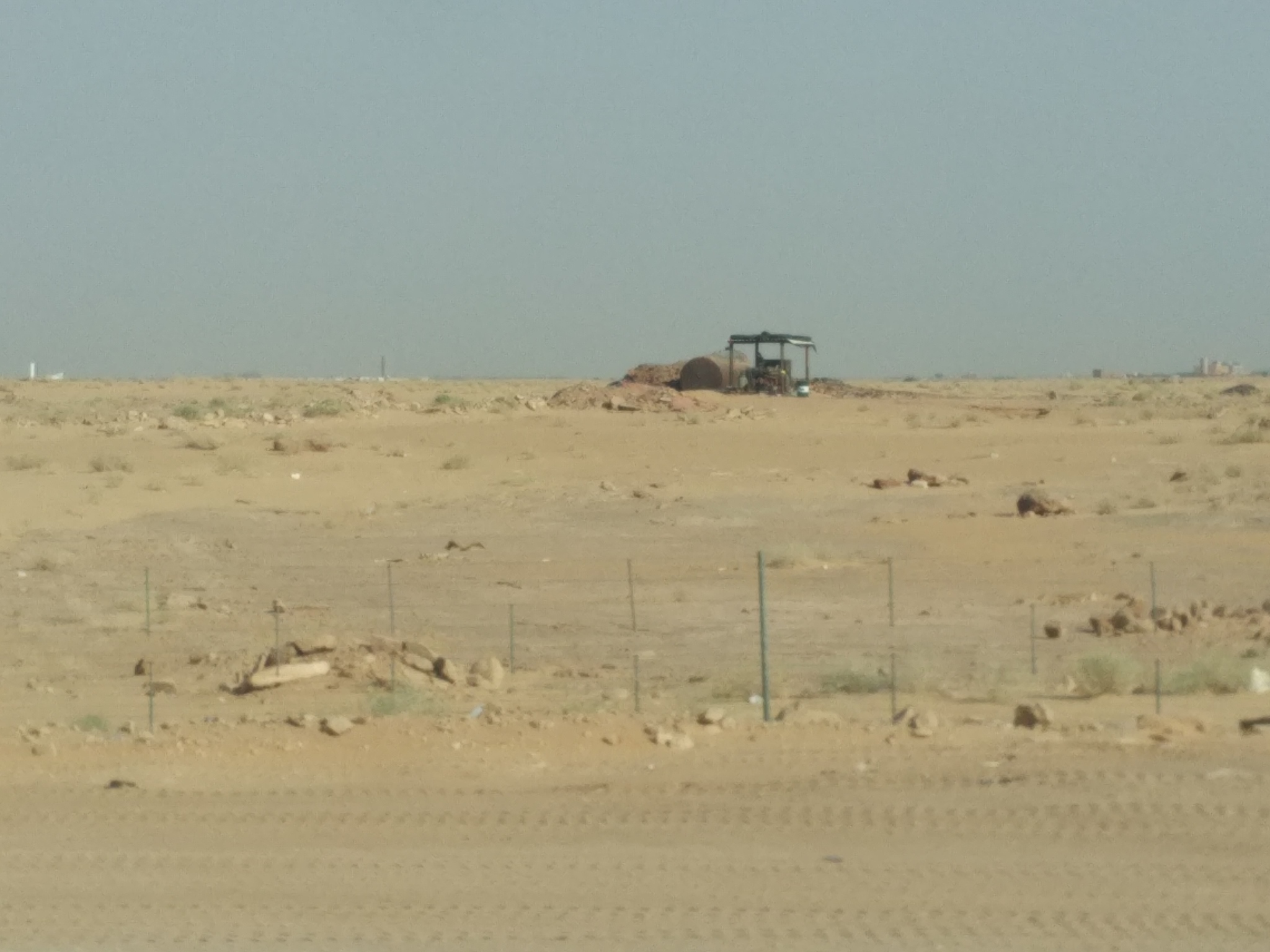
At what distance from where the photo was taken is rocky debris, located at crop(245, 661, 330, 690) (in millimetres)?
19203

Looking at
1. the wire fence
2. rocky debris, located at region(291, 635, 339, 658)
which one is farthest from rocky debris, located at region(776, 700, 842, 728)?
rocky debris, located at region(291, 635, 339, 658)

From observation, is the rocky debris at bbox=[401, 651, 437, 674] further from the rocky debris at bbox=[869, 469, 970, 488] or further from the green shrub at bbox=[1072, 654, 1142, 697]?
the rocky debris at bbox=[869, 469, 970, 488]

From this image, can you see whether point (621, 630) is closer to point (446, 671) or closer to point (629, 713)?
point (446, 671)

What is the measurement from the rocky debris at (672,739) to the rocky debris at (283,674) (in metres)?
5.74

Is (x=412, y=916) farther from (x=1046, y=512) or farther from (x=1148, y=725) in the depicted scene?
(x=1046, y=512)

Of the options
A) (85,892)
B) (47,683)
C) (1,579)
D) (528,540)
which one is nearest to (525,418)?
(528,540)

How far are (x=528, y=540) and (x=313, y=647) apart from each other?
13.5 metres

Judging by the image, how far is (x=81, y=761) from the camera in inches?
572

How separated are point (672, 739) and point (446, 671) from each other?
5204 mm

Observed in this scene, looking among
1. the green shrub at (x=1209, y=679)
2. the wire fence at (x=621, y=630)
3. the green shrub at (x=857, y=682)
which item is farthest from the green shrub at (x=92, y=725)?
the green shrub at (x=1209, y=679)

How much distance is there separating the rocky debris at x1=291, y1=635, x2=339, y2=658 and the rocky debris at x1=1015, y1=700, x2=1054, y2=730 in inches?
320

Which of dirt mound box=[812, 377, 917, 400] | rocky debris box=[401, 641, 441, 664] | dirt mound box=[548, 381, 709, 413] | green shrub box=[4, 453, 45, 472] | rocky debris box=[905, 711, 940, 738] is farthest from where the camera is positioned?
dirt mound box=[812, 377, 917, 400]

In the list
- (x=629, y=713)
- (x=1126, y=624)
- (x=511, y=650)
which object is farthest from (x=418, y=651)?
(x=1126, y=624)

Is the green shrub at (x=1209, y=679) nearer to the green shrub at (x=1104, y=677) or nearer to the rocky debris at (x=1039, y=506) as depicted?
the green shrub at (x=1104, y=677)
